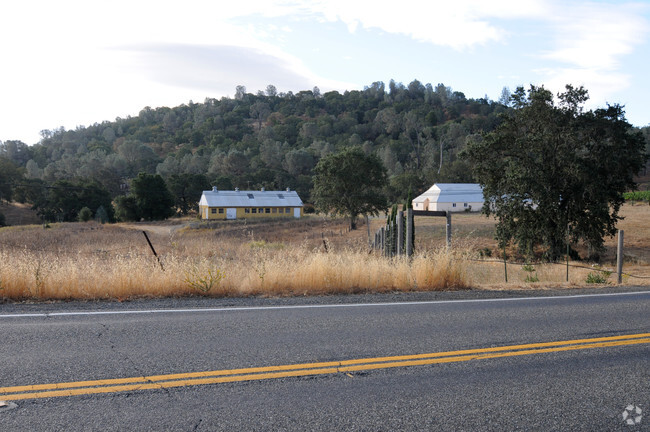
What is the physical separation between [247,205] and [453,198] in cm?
2932

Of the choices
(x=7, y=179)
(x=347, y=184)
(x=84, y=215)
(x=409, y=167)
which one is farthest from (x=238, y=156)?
(x=347, y=184)

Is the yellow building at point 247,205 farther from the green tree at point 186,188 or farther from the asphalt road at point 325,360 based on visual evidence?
the asphalt road at point 325,360

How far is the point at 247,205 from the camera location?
233 feet

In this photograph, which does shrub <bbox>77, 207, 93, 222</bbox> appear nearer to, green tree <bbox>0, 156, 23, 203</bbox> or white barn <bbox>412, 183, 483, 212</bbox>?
green tree <bbox>0, 156, 23, 203</bbox>

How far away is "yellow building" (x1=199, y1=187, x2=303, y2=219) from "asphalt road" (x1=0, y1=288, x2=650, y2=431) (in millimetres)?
62206

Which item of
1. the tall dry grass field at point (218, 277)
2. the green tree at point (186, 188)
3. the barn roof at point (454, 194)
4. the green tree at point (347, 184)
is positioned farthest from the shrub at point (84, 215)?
the tall dry grass field at point (218, 277)

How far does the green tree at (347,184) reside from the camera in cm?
5091

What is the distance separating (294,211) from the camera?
73.1 meters

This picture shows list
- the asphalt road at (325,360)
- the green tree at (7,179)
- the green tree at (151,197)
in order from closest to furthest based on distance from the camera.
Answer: the asphalt road at (325,360) < the green tree at (151,197) < the green tree at (7,179)

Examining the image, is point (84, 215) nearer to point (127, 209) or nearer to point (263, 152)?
point (127, 209)

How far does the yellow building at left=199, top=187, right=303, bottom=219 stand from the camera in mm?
69312

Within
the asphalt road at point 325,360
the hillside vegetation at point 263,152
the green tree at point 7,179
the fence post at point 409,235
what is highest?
the hillside vegetation at point 263,152

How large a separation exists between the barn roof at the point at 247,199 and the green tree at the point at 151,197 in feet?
17.0

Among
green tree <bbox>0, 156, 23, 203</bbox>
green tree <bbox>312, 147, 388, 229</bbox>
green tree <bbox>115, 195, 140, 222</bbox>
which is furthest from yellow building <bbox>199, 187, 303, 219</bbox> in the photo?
green tree <bbox>0, 156, 23, 203</bbox>
